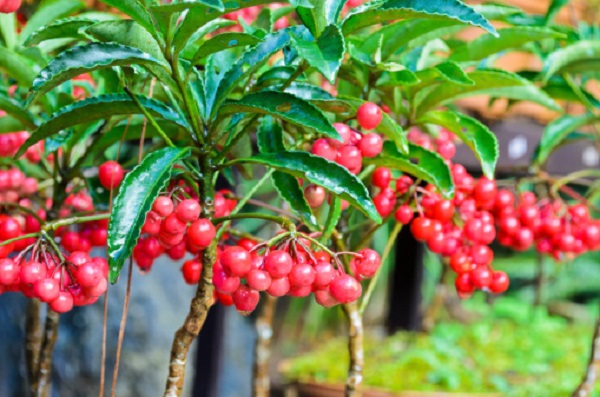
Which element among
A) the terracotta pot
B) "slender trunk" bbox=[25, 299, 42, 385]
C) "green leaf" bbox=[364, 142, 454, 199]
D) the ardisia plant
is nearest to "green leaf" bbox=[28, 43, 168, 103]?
the ardisia plant

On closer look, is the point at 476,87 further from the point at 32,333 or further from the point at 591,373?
the point at 32,333

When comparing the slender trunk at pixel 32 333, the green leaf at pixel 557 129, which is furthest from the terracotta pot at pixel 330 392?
the slender trunk at pixel 32 333

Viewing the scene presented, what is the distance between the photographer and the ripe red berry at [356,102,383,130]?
0.78m

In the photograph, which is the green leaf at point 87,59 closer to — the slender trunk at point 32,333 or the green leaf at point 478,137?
the green leaf at point 478,137

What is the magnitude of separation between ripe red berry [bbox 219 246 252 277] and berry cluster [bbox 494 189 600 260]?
0.48 metres

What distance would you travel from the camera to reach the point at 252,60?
2.48 feet

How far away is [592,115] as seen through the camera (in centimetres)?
126

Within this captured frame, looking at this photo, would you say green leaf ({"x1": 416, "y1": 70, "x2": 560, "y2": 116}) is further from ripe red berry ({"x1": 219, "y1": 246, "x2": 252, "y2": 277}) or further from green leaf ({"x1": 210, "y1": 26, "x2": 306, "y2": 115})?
ripe red berry ({"x1": 219, "y1": 246, "x2": 252, "y2": 277})

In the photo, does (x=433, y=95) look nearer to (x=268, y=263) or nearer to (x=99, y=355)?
(x=268, y=263)

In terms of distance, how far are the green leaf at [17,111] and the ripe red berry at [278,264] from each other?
371 millimetres

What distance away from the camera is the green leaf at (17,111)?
2.90 feet

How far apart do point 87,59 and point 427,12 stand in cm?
31

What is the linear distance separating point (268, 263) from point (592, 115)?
0.79m

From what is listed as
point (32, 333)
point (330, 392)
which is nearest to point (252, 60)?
point (32, 333)
